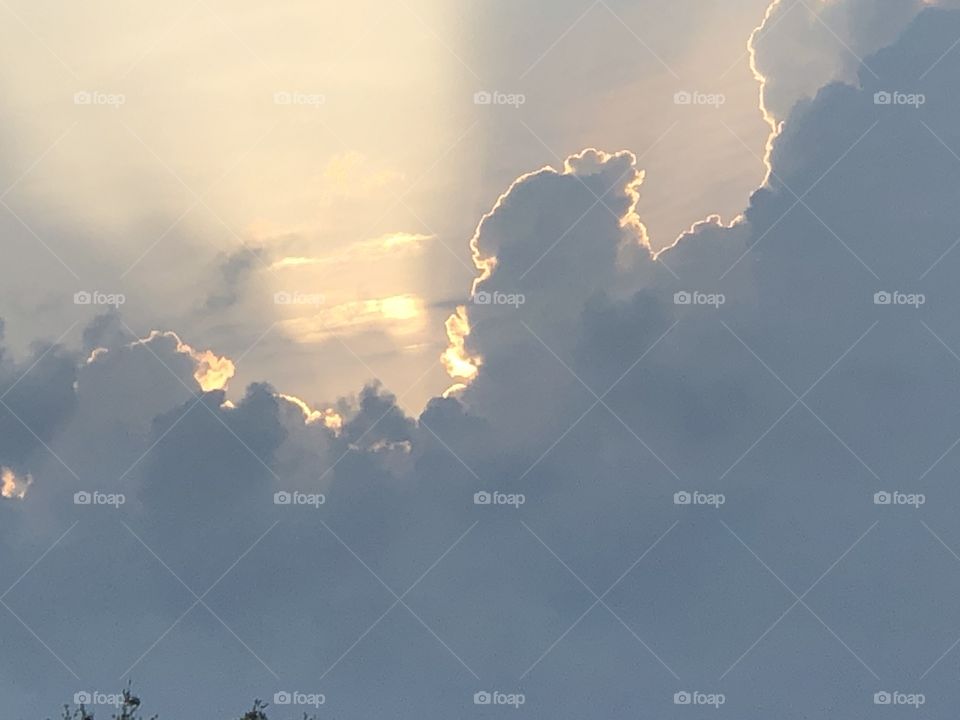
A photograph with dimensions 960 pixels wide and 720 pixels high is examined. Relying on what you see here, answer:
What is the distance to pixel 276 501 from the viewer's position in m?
121

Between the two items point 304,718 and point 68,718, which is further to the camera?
point 304,718

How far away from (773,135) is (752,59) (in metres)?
7.10

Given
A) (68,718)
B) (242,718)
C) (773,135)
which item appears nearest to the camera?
(68,718)

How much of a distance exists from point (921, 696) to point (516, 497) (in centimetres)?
4094

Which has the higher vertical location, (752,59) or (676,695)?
(752,59)

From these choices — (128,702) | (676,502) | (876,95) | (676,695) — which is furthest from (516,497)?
(876,95)

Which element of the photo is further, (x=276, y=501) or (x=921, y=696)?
(x=921, y=696)

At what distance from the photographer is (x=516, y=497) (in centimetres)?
12506

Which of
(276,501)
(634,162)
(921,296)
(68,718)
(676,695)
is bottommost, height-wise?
(68,718)

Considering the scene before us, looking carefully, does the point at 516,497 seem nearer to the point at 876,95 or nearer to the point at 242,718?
the point at 242,718

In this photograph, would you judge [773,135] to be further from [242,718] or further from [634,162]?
[242,718]

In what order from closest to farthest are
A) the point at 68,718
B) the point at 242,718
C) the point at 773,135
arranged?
1. the point at 68,718
2. the point at 242,718
3. the point at 773,135

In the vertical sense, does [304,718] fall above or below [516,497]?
below

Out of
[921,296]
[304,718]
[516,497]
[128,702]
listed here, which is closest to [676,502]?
[516,497]
